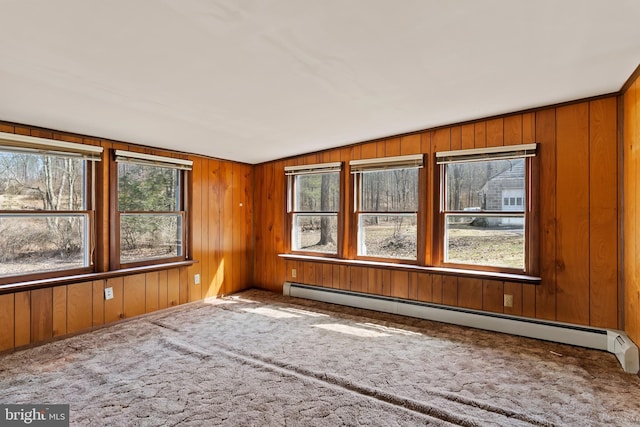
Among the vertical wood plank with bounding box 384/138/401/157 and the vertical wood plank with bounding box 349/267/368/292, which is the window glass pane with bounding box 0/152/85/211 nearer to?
the vertical wood plank with bounding box 349/267/368/292

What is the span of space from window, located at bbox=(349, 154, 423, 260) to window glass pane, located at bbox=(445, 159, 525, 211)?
41cm

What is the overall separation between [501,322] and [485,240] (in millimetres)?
812

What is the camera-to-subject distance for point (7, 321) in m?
2.85

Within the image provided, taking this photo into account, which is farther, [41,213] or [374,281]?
[374,281]

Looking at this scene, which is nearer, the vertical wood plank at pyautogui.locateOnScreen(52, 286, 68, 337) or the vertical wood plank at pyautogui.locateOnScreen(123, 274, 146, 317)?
the vertical wood plank at pyautogui.locateOnScreen(52, 286, 68, 337)

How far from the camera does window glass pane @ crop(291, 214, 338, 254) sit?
4.61 metres

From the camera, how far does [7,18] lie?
1489mm

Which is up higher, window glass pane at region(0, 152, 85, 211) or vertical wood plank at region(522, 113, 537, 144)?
vertical wood plank at region(522, 113, 537, 144)

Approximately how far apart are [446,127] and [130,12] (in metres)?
3.09

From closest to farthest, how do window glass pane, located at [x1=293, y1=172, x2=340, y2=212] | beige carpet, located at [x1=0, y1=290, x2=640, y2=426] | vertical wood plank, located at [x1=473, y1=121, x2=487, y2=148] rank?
beige carpet, located at [x1=0, y1=290, x2=640, y2=426]
vertical wood plank, located at [x1=473, y1=121, x2=487, y2=148]
window glass pane, located at [x1=293, y1=172, x2=340, y2=212]

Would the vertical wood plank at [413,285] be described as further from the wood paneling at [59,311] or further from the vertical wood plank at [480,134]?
the wood paneling at [59,311]

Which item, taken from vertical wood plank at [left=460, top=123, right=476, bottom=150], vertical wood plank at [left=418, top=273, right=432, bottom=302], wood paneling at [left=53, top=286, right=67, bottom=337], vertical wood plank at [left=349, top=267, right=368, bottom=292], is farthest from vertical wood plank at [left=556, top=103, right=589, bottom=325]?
wood paneling at [left=53, top=286, right=67, bottom=337]

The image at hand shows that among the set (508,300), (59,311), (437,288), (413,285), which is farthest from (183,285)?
(508,300)

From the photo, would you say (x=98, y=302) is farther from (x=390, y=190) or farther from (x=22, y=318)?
(x=390, y=190)
